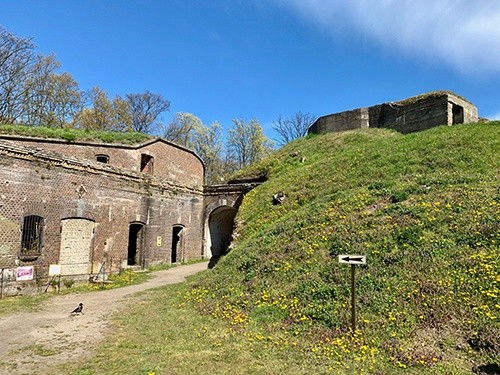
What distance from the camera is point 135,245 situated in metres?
20.6

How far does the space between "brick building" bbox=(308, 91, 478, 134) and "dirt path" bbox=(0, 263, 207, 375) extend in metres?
22.4

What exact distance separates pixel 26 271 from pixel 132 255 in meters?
7.38

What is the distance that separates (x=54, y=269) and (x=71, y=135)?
13422 mm

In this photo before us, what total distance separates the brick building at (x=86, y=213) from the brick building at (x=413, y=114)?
1397 cm

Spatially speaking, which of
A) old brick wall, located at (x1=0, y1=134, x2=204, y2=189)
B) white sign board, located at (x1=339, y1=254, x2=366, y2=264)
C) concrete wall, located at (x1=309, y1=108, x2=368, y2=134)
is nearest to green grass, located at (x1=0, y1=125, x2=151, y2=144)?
old brick wall, located at (x1=0, y1=134, x2=204, y2=189)

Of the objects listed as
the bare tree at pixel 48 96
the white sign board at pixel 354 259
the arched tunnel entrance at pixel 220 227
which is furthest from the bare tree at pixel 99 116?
the white sign board at pixel 354 259

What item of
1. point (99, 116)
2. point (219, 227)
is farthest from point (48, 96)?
point (219, 227)

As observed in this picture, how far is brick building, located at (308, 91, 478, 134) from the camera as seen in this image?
2441cm

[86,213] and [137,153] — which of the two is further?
[137,153]

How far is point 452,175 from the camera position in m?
14.3

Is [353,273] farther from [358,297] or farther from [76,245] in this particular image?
[76,245]

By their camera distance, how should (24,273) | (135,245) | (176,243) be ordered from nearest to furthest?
(24,273), (135,245), (176,243)

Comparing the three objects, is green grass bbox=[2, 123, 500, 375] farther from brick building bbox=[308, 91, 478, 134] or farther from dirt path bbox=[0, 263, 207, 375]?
brick building bbox=[308, 91, 478, 134]

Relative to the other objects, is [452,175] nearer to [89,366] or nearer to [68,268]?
[89,366]
